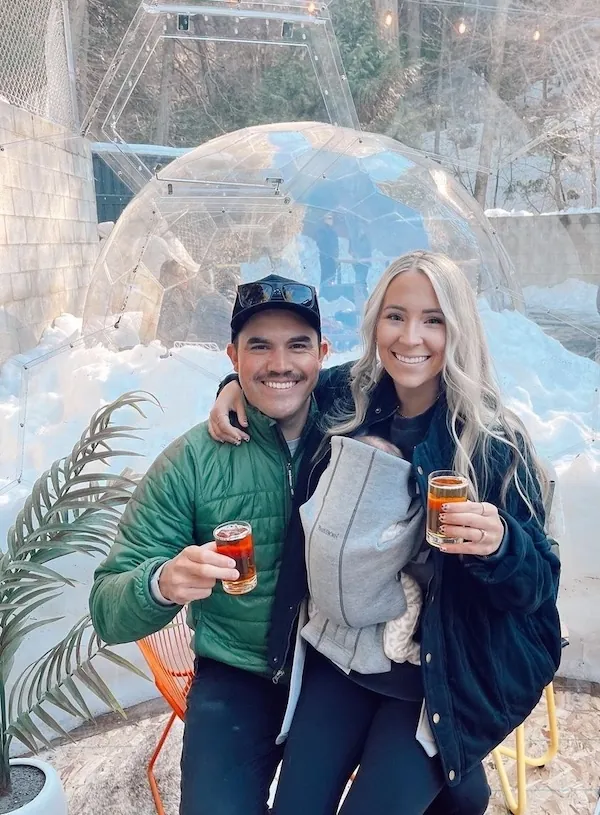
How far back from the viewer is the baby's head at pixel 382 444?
4.73ft

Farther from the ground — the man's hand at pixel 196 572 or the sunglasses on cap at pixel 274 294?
the sunglasses on cap at pixel 274 294

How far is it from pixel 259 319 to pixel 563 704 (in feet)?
7.36

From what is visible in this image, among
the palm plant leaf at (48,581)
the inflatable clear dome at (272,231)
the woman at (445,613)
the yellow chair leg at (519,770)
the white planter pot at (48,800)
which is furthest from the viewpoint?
the inflatable clear dome at (272,231)

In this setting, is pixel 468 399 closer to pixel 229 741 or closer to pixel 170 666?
pixel 229 741

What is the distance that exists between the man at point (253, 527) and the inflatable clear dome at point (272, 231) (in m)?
2.02

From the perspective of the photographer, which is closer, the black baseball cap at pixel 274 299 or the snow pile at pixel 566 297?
the black baseball cap at pixel 274 299

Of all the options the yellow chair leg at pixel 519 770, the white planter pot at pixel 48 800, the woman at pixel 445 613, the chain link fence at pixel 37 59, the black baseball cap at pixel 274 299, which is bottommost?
the yellow chair leg at pixel 519 770

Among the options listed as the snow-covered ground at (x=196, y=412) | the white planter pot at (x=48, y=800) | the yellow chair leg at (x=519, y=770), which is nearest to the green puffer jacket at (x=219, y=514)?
the white planter pot at (x=48, y=800)

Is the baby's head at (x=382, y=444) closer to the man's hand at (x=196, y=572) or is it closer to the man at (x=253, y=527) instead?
the man at (x=253, y=527)

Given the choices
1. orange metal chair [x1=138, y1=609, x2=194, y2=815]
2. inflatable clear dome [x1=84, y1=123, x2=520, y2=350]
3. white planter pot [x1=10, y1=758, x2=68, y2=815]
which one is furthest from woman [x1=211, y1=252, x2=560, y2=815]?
inflatable clear dome [x1=84, y1=123, x2=520, y2=350]

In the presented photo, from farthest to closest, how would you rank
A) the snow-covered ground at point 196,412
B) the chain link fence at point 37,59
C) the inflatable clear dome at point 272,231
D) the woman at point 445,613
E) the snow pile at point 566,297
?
1. the snow pile at point 566,297
2. the chain link fence at point 37,59
3. the inflatable clear dome at point 272,231
4. the snow-covered ground at point 196,412
5. the woman at point 445,613

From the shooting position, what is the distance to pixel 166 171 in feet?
13.1

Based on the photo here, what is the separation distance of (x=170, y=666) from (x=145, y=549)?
87 cm

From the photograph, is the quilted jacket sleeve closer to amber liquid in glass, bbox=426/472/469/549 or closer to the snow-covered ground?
amber liquid in glass, bbox=426/472/469/549
